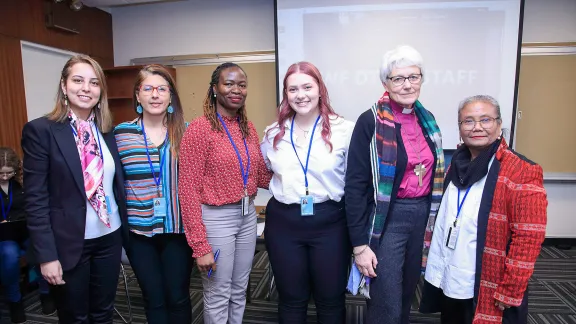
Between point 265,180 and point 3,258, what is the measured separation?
222 centimetres

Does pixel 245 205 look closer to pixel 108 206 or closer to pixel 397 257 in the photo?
pixel 108 206

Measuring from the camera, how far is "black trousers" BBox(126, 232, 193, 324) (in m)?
1.68

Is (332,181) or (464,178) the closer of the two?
(464,178)

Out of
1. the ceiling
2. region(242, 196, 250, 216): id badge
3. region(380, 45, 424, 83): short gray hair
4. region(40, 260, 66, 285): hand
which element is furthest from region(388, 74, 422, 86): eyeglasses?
the ceiling

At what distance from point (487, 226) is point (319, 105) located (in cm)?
88

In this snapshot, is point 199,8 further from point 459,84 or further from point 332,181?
point 332,181

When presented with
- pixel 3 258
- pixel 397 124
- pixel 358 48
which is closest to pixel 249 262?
pixel 397 124

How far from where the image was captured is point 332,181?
5.21 feet

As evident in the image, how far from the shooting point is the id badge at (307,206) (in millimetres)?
1548

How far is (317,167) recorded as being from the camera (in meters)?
1.58

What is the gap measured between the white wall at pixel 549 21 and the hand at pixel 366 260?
12.2ft

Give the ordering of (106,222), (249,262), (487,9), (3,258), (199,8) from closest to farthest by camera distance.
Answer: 1. (106,222)
2. (249,262)
3. (3,258)
4. (487,9)
5. (199,8)

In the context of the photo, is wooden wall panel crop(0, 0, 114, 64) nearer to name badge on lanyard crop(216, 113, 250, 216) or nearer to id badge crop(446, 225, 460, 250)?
name badge on lanyard crop(216, 113, 250, 216)

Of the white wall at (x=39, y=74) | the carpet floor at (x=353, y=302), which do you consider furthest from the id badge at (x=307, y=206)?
the white wall at (x=39, y=74)
